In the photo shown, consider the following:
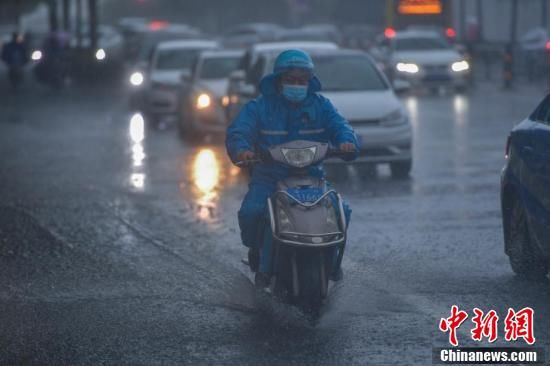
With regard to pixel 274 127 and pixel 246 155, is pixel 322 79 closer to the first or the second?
pixel 274 127

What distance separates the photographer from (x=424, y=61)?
3897 centimetres

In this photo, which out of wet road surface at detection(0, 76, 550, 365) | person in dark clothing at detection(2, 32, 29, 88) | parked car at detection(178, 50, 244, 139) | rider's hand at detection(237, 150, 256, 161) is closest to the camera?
wet road surface at detection(0, 76, 550, 365)

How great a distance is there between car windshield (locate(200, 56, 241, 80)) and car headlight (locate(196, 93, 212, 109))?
1081 millimetres

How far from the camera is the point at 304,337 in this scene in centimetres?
804

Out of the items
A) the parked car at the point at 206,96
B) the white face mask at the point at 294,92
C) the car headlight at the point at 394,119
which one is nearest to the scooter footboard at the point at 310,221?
the white face mask at the point at 294,92

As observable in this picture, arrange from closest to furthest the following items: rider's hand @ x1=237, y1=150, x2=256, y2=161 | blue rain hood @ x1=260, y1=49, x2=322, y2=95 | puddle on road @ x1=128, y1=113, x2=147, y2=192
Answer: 1. rider's hand @ x1=237, y1=150, x2=256, y2=161
2. blue rain hood @ x1=260, y1=49, x2=322, y2=95
3. puddle on road @ x1=128, y1=113, x2=147, y2=192

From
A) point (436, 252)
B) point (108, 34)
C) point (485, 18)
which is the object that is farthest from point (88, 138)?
point (485, 18)

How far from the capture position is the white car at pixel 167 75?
2950cm

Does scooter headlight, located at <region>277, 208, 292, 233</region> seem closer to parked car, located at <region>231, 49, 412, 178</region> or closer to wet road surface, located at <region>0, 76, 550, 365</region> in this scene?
wet road surface, located at <region>0, 76, 550, 365</region>

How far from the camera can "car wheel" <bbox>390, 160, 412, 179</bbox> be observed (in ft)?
57.0

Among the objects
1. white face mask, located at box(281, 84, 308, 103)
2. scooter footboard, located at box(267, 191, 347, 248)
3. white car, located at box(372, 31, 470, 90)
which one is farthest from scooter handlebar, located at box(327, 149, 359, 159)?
white car, located at box(372, 31, 470, 90)

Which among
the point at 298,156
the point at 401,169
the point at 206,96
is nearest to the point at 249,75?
the point at 401,169

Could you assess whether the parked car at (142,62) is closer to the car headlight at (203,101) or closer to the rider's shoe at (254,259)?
the car headlight at (203,101)

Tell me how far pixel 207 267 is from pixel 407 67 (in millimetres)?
29321
